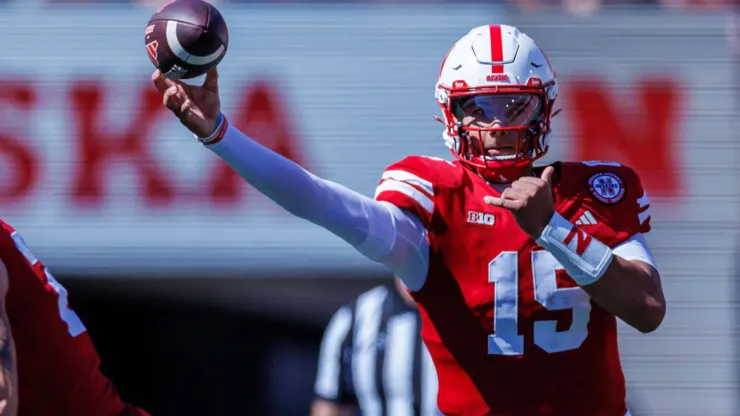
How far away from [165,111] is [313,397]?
136 cm

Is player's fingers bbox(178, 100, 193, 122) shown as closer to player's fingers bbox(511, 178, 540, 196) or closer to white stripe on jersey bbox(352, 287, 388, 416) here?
player's fingers bbox(511, 178, 540, 196)

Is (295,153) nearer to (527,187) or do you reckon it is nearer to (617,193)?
(617,193)

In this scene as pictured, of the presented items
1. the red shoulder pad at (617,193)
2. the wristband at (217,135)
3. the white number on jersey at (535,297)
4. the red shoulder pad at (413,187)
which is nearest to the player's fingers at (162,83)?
the wristband at (217,135)

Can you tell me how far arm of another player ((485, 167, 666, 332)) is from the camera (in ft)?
7.44

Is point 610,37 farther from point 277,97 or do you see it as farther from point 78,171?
point 78,171

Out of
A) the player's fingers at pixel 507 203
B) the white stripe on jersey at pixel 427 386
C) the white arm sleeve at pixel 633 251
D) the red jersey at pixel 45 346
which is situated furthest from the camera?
the white stripe on jersey at pixel 427 386

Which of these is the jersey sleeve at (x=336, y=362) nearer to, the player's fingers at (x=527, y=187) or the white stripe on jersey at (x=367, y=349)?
the white stripe on jersey at (x=367, y=349)

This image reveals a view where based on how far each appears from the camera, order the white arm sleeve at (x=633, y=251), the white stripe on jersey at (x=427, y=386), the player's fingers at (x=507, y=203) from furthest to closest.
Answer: the white stripe on jersey at (x=427, y=386) → the white arm sleeve at (x=633, y=251) → the player's fingers at (x=507, y=203)

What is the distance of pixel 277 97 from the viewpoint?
185 inches

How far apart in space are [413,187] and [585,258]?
0.44 metres

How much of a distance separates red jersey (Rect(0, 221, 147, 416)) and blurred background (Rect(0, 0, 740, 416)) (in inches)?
68.5

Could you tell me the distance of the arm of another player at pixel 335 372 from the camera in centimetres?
463

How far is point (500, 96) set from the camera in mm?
2570

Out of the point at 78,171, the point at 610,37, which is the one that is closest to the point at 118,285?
the point at 78,171
